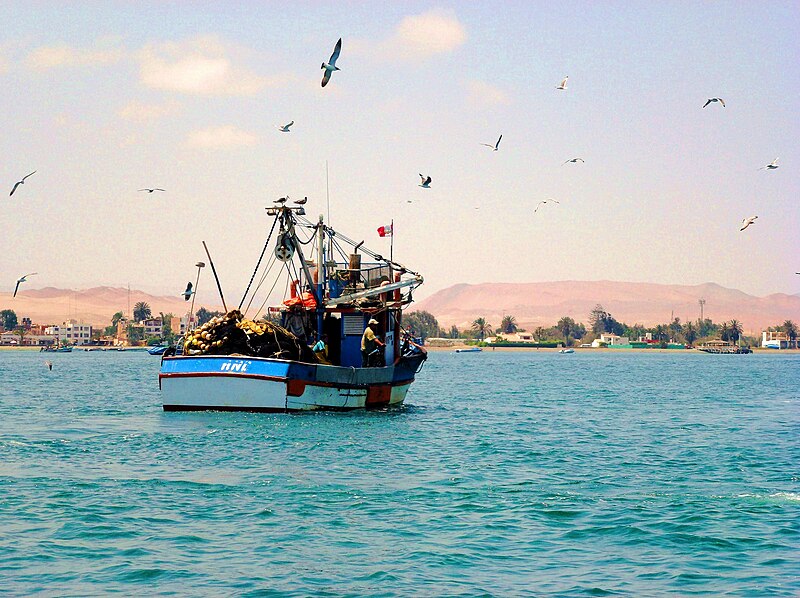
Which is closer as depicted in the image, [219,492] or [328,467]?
[219,492]

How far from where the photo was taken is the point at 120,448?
3028cm

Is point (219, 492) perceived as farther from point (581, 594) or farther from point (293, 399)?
point (293, 399)

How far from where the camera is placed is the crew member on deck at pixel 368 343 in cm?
4122

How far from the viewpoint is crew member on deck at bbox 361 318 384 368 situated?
135 ft

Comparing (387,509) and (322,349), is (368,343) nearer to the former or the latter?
(322,349)

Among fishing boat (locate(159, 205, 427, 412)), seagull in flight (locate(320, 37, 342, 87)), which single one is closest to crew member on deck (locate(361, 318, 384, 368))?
fishing boat (locate(159, 205, 427, 412))

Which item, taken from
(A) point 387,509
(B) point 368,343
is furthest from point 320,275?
(A) point 387,509

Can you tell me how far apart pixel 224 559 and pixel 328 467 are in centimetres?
989

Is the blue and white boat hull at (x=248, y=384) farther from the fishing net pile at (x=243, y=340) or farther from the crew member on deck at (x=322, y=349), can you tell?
the fishing net pile at (x=243, y=340)

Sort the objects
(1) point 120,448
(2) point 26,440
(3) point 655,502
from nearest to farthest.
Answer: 1. (3) point 655,502
2. (1) point 120,448
3. (2) point 26,440

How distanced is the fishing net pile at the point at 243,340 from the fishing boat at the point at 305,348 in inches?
1.4

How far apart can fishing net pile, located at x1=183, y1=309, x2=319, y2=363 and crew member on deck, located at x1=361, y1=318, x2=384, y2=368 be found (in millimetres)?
2906

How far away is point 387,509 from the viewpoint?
20.8 m

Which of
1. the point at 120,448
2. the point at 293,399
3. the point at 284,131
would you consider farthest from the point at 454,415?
the point at 120,448
